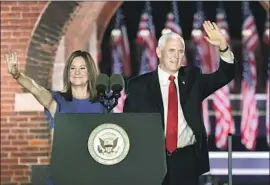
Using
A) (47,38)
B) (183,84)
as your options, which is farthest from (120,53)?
(183,84)

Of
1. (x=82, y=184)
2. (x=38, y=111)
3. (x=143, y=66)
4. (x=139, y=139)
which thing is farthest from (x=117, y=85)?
(x=143, y=66)

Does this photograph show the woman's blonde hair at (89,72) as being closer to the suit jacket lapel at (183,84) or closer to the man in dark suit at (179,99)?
the man in dark suit at (179,99)

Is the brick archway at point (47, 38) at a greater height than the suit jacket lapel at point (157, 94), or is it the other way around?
A: the brick archway at point (47, 38)

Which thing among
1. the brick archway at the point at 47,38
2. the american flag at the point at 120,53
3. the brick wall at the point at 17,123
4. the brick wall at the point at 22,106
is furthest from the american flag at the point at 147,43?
the brick wall at the point at 17,123

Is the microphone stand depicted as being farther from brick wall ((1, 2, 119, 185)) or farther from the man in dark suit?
brick wall ((1, 2, 119, 185))

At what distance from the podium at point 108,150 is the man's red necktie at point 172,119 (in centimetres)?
53

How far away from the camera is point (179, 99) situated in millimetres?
3393

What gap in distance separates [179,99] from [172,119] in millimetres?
139

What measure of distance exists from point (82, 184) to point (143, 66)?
692 centimetres

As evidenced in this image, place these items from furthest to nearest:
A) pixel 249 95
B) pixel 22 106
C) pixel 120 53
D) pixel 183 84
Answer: pixel 120 53
pixel 249 95
pixel 22 106
pixel 183 84

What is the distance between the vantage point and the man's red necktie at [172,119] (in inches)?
129

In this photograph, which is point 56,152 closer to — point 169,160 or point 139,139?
point 139,139

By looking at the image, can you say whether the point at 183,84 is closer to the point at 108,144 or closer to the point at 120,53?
the point at 108,144

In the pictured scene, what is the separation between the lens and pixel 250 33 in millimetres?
9453
